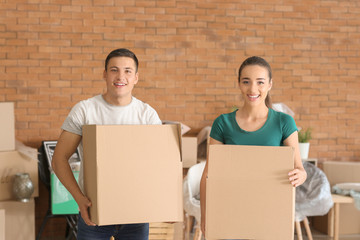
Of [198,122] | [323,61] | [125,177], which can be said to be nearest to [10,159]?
[198,122]

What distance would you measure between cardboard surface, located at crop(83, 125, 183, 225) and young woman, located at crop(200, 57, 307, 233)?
0.57 feet

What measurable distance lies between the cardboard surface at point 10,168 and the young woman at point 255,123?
8.07 ft

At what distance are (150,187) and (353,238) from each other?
10.9 ft

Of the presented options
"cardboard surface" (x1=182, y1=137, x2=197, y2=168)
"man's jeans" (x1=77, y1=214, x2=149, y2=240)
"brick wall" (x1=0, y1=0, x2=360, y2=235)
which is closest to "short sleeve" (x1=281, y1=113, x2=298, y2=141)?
"man's jeans" (x1=77, y1=214, x2=149, y2=240)

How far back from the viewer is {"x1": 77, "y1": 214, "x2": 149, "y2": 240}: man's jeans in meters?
1.82

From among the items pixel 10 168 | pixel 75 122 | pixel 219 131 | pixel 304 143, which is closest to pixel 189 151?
pixel 304 143

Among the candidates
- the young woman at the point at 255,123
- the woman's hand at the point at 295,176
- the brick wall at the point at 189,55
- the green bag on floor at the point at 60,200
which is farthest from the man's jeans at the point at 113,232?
the brick wall at the point at 189,55

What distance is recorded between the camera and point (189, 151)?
13.8ft

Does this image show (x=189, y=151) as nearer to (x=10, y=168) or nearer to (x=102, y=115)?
(x=10, y=168)

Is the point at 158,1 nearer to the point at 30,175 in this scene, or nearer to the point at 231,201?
the point at 30,175

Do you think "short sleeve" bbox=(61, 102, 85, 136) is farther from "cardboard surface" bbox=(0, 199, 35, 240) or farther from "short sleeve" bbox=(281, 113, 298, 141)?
"cardboard surface" bbox=(0, 199, 35, 240)

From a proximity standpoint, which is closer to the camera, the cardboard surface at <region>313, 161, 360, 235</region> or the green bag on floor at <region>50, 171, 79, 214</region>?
the green bag on floor at <region>50, 171, 79, 214</region>

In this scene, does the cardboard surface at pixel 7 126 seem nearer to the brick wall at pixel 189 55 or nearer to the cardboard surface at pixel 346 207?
the brick wall at pixel 189 55

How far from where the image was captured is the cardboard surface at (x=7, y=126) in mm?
3760
